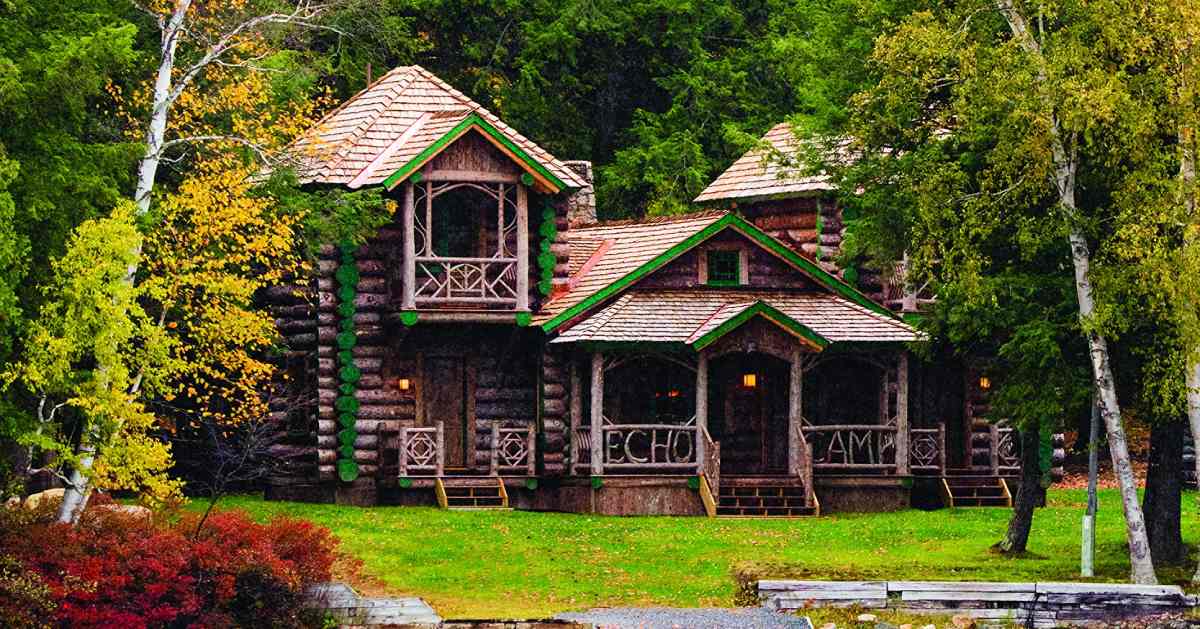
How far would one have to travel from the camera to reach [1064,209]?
28.5 m

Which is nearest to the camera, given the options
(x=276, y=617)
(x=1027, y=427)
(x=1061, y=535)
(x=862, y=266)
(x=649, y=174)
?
(x=276, y=617)

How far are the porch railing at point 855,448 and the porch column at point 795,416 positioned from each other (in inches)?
10.2

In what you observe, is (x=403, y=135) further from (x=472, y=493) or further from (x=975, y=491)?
(x=975, y=491)

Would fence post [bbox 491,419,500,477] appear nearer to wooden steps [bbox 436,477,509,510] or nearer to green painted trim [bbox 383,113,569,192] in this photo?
wooden steps [bbox 436,477,509,510]

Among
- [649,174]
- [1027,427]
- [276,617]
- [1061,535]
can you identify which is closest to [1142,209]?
[1027,427]

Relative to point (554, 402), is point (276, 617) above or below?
below

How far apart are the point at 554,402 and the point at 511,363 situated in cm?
121

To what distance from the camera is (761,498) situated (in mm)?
38406

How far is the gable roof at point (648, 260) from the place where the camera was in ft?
130

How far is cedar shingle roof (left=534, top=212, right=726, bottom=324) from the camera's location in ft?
131

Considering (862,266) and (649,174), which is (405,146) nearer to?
(862,266)

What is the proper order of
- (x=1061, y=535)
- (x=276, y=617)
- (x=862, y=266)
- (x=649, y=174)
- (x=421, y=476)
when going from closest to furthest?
(x=276, y=617), (x=1061, y=535), (x=421, y=476), (x=862, y=266), (x=649, y=174)

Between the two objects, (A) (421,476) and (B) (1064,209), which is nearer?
(B) (1064,209)

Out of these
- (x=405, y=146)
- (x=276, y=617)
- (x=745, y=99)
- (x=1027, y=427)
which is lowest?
(x=276, y=617)
